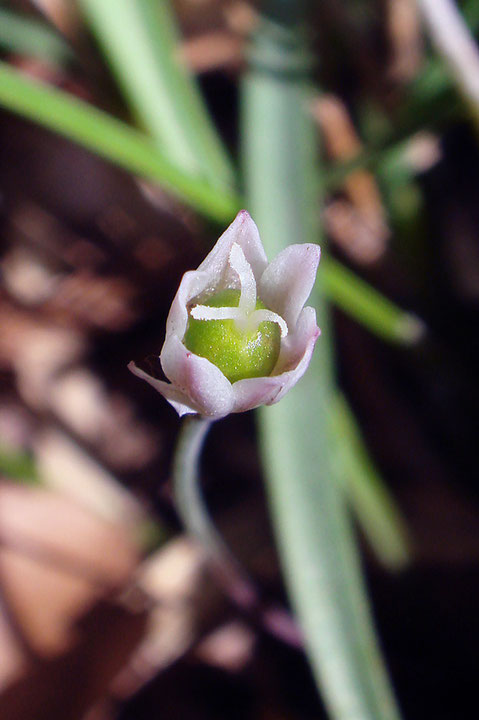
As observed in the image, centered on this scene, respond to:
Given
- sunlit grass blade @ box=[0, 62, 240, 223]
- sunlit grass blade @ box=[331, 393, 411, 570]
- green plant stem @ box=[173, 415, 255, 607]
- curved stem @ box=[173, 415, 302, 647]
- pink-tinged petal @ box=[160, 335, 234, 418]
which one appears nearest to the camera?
pink-tinged petal @ box=[160, 335, 234, 418]

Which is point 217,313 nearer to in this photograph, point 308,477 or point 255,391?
point 255,391

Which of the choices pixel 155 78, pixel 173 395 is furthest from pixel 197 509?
pixel 155 78

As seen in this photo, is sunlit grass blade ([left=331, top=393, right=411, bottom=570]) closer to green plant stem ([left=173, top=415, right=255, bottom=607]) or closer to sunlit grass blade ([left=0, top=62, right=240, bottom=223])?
green plant stem ([left=173, top=415, right=255, bottom=607])

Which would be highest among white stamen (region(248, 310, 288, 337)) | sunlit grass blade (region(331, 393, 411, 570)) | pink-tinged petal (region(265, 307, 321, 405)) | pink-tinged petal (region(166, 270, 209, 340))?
pink-tinged petal (region(166, 270, 209, 340))

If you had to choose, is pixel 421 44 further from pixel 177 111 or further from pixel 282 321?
pixel 282 321

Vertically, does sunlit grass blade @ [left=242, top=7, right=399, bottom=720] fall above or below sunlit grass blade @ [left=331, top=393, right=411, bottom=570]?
above

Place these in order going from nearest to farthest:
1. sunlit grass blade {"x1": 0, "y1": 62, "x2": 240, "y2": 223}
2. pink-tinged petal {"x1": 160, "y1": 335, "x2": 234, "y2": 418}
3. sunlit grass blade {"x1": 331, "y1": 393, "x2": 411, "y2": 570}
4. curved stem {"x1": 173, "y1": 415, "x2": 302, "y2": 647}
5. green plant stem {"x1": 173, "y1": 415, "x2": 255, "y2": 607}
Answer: pink-tinged petal {"x1": 160, "y1": 335, "x2": 234, "y2": 418}
green plant stem {"x1": 173, "y1": 415, "x2": 255, "y2": 607}
sunlit grass blade {"x1": 0, "y1": 62, "x2": 240, "y2": 223}
curved stem {"x1": 173, "y1": 415, "x2": 302, "y2": 647}
sunlit grass blade {"x1": 331, "y1": 393, "x2": 411, "y2": 570}

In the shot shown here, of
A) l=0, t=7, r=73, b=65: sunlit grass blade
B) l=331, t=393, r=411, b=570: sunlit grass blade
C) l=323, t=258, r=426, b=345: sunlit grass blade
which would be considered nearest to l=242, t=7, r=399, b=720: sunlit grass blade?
l=323, t=258, r=426, b=345: sunlit grass blade

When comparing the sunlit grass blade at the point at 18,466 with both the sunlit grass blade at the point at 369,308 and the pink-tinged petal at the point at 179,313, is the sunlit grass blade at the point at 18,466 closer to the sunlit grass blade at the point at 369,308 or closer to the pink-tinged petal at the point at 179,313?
the sunlit grass blade at the point at 369,308
